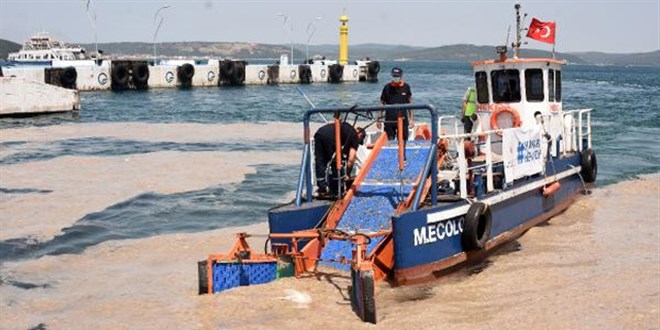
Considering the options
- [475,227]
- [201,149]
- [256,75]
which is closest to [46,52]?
[256,75]

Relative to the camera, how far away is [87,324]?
8.52 meters

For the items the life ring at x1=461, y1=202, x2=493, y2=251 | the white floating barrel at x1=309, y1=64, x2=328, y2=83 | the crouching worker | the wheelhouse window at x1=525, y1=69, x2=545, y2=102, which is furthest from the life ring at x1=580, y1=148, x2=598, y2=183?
the white floating barrel at x1=309, y1=64, x2=328, y2=83

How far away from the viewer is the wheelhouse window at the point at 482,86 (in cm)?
1498

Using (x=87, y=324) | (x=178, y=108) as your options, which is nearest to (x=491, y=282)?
(x=87, y=324)

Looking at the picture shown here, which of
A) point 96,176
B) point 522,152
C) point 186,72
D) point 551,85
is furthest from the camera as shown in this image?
point 186,72

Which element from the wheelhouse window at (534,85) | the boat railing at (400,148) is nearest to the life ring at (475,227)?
the boat railing at (400,148)

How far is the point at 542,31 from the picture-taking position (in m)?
15.9

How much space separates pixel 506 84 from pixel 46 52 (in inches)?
2687

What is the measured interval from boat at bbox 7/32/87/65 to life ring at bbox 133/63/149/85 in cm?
997

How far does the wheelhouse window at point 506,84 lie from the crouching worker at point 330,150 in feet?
15.4

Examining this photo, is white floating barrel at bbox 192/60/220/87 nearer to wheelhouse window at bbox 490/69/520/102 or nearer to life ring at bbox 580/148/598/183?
life ring at bbox 580/148/598/183

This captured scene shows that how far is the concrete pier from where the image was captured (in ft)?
114

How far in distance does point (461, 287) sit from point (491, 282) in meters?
0.43

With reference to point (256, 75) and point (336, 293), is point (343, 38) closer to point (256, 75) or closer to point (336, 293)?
point (256, 75)
